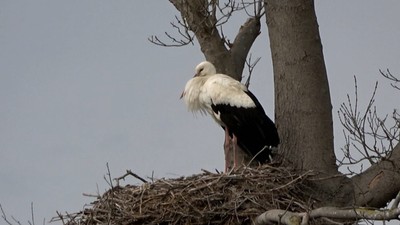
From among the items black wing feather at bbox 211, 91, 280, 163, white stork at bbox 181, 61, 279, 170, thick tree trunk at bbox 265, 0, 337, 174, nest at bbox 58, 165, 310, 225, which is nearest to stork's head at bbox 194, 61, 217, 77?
white stork at bbox 181, 61, 279, 170

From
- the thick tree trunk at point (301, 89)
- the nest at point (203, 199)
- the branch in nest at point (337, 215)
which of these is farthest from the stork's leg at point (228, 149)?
the branch in nest at point (337, 215)

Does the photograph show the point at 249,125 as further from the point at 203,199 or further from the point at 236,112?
the point at 203,199

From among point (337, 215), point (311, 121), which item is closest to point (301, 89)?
point (311, 121)

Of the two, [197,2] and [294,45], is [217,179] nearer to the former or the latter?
[294,45]

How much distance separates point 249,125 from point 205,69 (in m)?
0.85

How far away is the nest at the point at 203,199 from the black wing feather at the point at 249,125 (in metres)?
0.74

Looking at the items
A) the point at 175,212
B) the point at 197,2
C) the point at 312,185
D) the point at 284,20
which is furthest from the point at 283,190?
the point at 197,2

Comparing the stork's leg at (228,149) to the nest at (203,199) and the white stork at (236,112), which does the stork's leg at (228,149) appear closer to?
the white stork at (236,112)

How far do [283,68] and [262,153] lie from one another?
31.2 inches

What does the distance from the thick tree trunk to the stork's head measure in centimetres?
102

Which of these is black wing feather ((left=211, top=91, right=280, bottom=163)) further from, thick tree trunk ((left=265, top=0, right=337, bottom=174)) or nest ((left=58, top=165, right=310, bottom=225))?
nest ((left=58, top=165, right=310, bottom=225))

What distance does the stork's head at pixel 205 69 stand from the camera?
9523mm

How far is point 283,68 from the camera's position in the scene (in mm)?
8484

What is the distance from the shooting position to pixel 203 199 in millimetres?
7551
